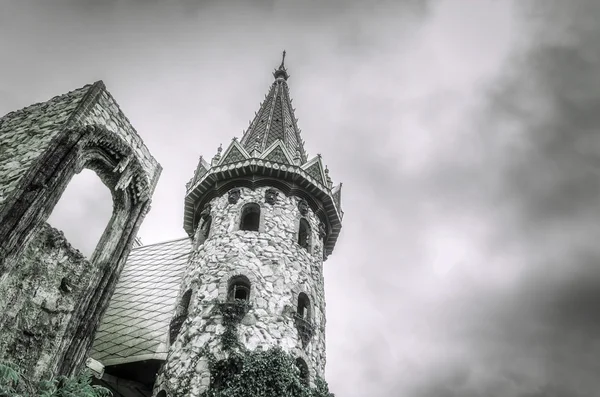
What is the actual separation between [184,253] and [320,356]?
359 inches

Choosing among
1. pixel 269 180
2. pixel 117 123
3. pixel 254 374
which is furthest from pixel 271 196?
pixel 117 123

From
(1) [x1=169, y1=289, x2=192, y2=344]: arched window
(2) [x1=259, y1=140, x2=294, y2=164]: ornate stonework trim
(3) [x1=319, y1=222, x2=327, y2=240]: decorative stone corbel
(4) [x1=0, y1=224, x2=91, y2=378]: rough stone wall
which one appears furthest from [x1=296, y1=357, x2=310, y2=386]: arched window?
(2) [x1=259, y1=140, x2=294, y2=164]: ornate stonework trim

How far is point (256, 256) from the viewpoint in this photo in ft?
53.6

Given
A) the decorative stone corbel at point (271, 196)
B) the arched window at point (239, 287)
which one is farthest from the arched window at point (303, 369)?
the decorative stone corbel at point (271, 196)

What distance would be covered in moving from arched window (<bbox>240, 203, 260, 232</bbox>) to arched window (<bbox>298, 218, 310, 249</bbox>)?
5.44 ft

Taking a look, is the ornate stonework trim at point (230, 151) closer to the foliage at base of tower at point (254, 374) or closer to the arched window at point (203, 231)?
the arched window at point (203, 231)

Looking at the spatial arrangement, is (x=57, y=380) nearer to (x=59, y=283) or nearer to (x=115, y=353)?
(x=59, y=283)

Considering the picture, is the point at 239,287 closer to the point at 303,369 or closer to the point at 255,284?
the point at 255,284

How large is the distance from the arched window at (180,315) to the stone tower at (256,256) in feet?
0.13

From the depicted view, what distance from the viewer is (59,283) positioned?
8711 mm

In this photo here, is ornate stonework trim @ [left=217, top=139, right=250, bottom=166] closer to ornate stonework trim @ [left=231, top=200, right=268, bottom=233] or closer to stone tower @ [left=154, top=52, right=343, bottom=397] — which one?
stone tower @ [left=154, top=52, right=343, bottom=397]

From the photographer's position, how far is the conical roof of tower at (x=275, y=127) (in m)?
21.8

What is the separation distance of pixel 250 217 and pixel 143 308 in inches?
204

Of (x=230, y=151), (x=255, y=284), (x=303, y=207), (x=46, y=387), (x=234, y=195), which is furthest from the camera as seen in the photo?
(x=230, y=151)
